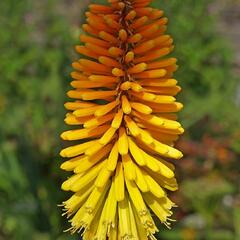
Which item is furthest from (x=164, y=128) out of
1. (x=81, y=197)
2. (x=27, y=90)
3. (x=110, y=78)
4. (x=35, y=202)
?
(x=27, y=90)

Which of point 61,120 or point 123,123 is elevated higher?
point 123,123

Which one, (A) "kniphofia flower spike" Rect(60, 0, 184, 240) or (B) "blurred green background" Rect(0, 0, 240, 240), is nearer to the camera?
(A) "kniphofia flower spike" Rect(60, 0, 184, 240)

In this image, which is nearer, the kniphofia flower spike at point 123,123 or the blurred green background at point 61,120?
the kniphofia flower spike at point 123,123

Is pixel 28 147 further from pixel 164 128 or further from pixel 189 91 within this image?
pixel 164 128

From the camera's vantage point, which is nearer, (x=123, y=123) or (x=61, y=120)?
(x=123, y=123)
